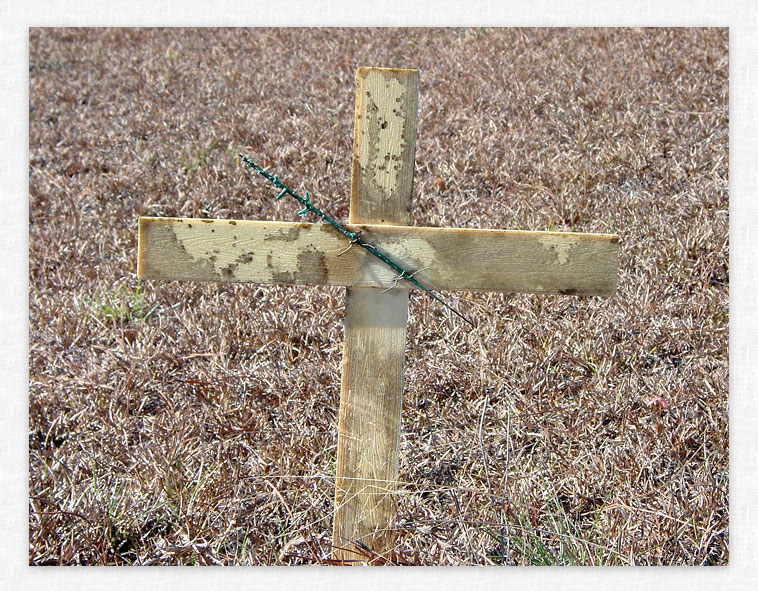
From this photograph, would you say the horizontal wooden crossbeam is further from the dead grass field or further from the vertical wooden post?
the dead grass field

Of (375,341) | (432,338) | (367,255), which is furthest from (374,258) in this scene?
(432,338)

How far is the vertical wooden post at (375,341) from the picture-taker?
1.85 metres

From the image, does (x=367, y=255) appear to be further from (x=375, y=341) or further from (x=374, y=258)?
(x=375, y=341)

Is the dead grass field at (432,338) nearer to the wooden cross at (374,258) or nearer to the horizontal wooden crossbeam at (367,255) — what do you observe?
the wooden cross at (374,258)

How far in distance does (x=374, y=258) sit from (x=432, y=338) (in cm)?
158

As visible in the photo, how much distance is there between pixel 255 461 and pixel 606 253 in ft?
4.84

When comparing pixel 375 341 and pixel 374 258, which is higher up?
pixel 374 258

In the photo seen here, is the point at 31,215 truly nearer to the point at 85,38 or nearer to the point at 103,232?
the point at 103,232

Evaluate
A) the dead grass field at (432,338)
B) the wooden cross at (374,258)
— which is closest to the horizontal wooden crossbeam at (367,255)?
the wooden cross at (374,258)

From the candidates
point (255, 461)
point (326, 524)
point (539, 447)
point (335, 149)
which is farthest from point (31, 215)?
point (539, 447)

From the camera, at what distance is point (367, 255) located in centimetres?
188

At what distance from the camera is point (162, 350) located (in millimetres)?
3297

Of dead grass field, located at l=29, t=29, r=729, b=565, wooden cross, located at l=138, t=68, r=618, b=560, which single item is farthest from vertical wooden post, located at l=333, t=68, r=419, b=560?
dead grass field, located at l=29, t=29, r=729, b=565

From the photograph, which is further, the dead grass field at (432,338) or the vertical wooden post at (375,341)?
the dead grass field at (432,338)
